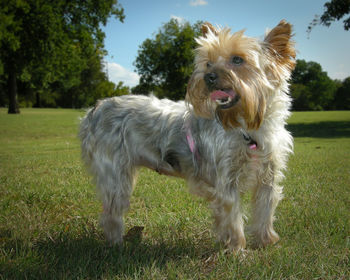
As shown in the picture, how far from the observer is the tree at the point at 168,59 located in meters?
42.9

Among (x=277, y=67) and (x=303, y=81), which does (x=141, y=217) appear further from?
(x=303, y=81)

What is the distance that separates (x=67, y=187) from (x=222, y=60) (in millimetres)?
4046

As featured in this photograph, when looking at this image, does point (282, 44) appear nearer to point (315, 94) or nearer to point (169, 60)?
point (169, 60)

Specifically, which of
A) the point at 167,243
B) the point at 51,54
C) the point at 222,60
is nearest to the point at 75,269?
the point at 167,243

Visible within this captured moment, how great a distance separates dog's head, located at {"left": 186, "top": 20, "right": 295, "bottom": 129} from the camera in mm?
3471

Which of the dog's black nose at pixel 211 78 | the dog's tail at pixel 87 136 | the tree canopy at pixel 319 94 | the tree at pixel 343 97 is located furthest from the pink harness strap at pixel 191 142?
the tree at pixel 343 97

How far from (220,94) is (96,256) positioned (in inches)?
86.7

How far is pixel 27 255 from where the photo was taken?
10.7 feet

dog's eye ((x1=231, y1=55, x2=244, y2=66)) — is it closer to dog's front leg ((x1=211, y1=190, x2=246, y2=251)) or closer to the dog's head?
the dog's head

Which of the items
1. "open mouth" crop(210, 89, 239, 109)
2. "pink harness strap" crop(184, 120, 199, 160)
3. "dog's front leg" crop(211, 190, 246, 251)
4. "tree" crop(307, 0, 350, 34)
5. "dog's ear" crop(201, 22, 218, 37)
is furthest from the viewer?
"tree" crop(307, 0, 350, 34)

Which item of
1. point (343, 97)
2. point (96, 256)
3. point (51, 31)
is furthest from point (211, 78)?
point (343, 97)

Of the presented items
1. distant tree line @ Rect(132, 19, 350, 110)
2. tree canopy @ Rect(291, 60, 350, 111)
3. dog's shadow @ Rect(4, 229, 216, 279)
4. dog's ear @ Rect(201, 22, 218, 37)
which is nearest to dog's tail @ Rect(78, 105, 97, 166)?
dog's shadow @ Rect(4, 229, 216, 279)

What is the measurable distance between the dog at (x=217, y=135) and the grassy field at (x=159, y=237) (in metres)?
0.38

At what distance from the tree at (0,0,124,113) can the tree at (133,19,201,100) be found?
14.8 m
